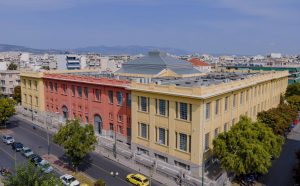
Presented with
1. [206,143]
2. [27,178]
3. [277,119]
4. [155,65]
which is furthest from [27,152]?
[277,119]

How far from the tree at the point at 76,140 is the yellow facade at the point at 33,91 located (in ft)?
135

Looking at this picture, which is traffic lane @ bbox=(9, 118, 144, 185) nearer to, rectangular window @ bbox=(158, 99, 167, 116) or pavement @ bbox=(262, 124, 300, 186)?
rectangular window @ bbox=(158, 99, 167, 116)

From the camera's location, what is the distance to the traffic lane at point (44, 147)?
45.8m

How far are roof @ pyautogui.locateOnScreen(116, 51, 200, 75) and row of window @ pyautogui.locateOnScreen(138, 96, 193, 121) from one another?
19275mm

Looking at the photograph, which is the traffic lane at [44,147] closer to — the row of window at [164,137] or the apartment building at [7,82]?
the row of window at [164,137]

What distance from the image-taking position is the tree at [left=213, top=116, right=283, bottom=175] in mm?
38188

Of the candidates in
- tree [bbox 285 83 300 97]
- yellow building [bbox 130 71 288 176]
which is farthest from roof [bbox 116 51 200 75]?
tree [bbox 285 83 300 97]

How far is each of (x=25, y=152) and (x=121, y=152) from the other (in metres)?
18.3

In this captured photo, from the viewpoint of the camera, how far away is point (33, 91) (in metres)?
85.6

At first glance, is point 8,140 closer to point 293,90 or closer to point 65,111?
point 65,111

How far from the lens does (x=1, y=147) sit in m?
58.9

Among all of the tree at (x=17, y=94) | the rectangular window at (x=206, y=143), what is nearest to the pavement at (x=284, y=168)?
the rectangular window at (x=206, y=143)

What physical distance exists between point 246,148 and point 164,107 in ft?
49.5

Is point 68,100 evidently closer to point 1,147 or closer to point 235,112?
point 1,147
